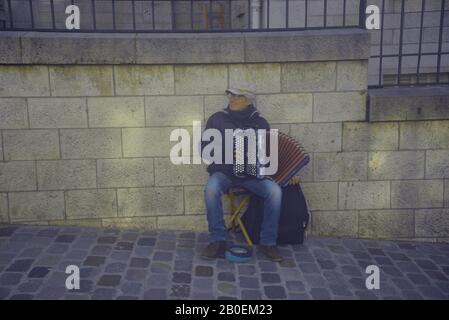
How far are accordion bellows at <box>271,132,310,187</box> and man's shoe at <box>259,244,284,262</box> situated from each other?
728 millimetres

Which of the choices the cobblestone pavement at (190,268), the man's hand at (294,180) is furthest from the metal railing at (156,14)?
the cobblestone pavement at (190,268)

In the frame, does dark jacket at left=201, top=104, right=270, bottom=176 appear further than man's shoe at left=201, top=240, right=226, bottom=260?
Yes

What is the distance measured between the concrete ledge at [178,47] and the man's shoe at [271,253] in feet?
7.13

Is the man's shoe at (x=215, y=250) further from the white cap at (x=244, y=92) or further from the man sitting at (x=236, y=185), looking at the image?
the white cap at (x=244, y=92)

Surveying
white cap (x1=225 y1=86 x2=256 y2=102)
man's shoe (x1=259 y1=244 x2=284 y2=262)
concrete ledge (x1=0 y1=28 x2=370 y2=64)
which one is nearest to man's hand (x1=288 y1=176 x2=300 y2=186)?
man's shoe (x1=259 y1=244 x2=284 y2=262)

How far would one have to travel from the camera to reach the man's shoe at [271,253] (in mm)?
5195

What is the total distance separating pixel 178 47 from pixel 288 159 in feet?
5.98

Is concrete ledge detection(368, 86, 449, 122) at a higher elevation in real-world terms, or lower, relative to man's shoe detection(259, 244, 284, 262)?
higher

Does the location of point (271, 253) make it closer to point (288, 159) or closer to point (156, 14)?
point (288, 159)

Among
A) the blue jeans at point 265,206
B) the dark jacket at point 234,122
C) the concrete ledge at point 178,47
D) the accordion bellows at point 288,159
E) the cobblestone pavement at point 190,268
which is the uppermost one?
the concrete ledge at point 178,47

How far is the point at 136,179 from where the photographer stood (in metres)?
5.79

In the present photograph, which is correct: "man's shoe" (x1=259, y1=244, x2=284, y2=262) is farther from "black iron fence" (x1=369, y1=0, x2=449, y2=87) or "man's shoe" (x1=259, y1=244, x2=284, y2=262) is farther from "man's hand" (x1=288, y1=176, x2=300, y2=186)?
"black iron fence" (x1=369, y1=0, x2=449, y2=87)

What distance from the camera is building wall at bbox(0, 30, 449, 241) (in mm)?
5523

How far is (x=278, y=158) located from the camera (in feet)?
18.2
